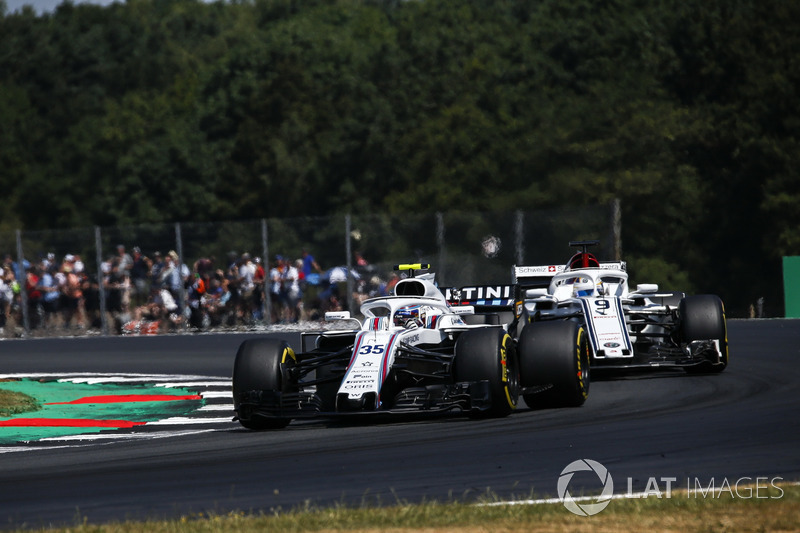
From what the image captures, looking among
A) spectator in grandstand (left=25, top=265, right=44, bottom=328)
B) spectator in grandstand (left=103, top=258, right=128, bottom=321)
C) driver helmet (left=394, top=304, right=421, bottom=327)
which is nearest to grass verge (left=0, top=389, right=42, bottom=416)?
driver helmet (left=394, top=304, right=421, bottom=327)

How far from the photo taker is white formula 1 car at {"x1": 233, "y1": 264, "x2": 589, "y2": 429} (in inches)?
462

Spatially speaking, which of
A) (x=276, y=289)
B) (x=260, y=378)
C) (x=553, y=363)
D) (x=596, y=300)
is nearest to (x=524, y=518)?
(x=553, y=363)

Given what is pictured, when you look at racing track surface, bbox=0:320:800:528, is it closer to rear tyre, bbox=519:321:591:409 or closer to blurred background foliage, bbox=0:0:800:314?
rear tyre, bbox=519:321:591:409

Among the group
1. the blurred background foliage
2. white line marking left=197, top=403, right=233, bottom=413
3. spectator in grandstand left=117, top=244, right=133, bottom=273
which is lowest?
white line marking left=197, top=403, right=233, bottom=413

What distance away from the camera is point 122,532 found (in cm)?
724

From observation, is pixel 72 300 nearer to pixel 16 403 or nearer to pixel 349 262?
pixel 349 262

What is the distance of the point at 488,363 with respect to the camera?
11.7m

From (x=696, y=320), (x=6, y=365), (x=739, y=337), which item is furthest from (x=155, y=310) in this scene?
(x=696, y=320)

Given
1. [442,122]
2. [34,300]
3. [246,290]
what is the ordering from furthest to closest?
[442,122] → [34,300] → [246,290]

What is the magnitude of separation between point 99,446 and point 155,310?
55.1ft

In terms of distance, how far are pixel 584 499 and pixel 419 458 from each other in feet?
7.27

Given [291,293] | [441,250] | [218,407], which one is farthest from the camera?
[441,250]

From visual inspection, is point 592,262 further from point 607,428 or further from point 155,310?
point 155,310

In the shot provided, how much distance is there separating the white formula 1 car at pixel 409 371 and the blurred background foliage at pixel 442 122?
20.9 metres
